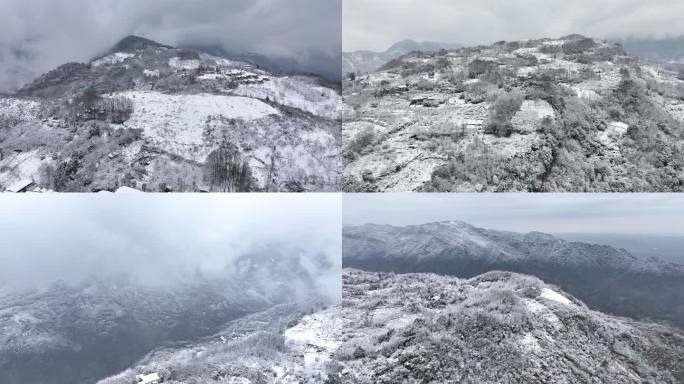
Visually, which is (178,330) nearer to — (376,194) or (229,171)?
(229,171)

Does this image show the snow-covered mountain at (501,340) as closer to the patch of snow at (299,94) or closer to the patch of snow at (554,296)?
the patch of snow at (554,296)

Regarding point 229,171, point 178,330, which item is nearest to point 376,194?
point 229,171

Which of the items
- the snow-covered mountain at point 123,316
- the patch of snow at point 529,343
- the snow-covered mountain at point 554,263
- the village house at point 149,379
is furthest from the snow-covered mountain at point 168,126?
the patch of snow at point 529,343

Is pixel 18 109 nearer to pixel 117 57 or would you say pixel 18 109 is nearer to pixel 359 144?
pixel 117 57

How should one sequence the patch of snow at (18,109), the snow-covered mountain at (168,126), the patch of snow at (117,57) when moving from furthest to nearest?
the patch of snow at (117,57)
the patch of snow at (18,109)
the snow-covered mountain at (168,126)

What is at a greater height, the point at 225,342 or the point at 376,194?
the point at 376,194

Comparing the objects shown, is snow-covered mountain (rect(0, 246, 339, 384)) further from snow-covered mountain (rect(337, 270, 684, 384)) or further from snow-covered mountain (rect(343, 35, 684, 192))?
snow-covered mountain (rect(343, 35, 684, 192))

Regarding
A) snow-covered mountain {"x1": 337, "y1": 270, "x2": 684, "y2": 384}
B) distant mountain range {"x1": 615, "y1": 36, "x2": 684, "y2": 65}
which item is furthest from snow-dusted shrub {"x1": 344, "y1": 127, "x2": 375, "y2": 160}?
Answer: distant mountain range {"x1": 615, "y1": 36, "x2": 684, "y2": 65}
